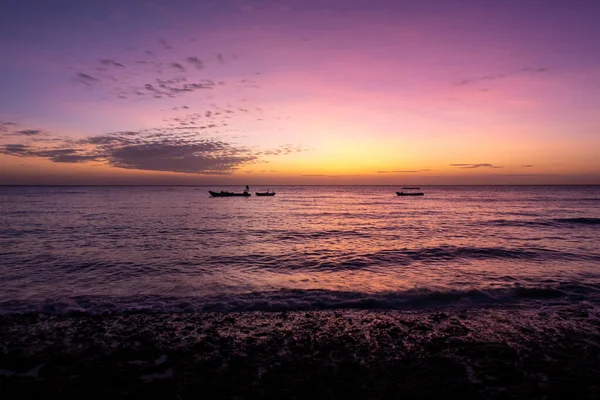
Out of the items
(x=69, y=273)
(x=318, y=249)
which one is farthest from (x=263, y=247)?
(x=69, y=273)

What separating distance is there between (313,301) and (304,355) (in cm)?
423

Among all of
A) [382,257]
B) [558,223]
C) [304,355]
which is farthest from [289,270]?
[558,223]

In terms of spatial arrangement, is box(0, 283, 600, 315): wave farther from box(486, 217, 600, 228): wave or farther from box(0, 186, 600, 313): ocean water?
box(486, 217, 600, 228): wave

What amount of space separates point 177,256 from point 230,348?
1338cm

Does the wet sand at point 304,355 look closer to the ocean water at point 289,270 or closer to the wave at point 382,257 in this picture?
the ocean water at point 289,270

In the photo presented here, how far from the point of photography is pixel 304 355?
768 cm

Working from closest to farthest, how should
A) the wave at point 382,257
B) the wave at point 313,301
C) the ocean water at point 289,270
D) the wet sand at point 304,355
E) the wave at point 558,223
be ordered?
the wet sand at point 304,355, the wave at point 313,301, the ocean water at point 289,270, the wave at point 382,257, the wave at point 558,223

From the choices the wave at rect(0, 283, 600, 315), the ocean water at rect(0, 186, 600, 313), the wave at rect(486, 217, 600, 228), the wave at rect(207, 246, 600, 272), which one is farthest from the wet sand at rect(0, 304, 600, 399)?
the wave at rect(486, 217, 600, 228)

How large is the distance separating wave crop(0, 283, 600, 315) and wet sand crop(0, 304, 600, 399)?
2.57 feet

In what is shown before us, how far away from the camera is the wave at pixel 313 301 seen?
11.1m

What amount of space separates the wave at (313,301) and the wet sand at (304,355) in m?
0.78

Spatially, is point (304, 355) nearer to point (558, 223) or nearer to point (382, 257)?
point (382, 257)

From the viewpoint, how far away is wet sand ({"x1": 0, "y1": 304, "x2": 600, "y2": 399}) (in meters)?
6.33

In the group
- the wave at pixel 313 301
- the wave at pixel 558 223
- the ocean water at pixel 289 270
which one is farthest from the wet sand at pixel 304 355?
the wave at pixel 558 223
